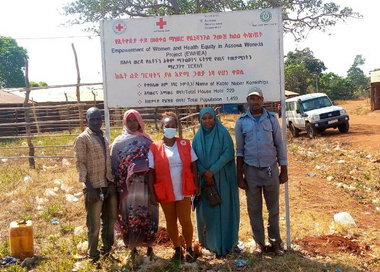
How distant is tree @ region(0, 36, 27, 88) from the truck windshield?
116 feet

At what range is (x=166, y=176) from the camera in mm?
3584

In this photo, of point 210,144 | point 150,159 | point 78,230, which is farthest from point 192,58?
point 78,230

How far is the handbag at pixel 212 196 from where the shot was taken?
149 inches

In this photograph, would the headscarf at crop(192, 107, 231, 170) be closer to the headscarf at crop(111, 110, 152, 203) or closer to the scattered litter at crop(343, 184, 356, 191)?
the headscarf at crop(111, 110, 152, 203)

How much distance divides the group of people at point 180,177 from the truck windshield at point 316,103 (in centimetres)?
1170

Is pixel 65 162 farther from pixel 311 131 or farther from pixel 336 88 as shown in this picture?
pixel 336 88

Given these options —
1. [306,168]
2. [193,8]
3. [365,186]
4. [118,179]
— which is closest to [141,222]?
[118,179]

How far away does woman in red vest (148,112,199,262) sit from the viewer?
11.8 ft

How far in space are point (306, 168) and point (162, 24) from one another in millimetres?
6221

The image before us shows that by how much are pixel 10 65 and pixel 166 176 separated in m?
43.9

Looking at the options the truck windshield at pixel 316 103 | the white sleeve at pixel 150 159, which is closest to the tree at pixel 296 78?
the truck windshield at pixel 316 103

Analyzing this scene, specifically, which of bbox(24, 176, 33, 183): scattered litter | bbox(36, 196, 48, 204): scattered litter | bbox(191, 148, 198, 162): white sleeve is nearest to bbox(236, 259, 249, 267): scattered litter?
bbox(191, 148, 198, 162): white sleeve

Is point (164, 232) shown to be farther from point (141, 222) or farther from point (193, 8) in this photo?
point (193, 8)

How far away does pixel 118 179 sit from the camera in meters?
3.77
